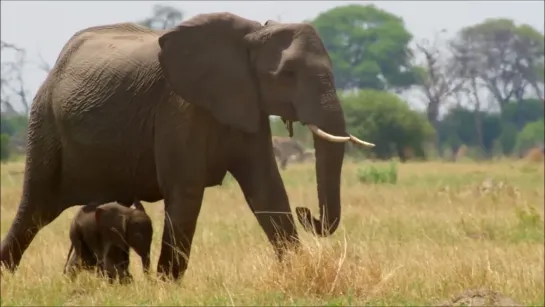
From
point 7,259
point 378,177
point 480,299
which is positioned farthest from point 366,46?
point 480,299

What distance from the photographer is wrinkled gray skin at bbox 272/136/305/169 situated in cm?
3181

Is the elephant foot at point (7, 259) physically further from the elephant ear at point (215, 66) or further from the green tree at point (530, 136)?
the green tree at point (530, 136)

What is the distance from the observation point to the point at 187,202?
7746 millimetres

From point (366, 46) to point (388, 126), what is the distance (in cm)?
2497

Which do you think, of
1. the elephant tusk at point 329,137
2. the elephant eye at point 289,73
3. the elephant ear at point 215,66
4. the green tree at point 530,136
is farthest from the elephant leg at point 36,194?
the green tree at point 530,136

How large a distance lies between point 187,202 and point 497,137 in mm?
56858

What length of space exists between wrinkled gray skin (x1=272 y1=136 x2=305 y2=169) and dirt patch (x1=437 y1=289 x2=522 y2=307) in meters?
24.1

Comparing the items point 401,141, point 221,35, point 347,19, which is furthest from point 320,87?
point 347,19

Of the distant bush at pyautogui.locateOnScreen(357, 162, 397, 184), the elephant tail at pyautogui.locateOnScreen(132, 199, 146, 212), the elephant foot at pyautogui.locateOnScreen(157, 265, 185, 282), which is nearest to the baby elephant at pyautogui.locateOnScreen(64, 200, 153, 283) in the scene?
the elephant tail at pyautogui.locateOnScreen(132, 199, 146, 212)

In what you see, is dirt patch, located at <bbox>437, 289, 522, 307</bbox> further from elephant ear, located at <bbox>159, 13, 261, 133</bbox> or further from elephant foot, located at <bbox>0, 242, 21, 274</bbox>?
elephant foot, located at <bbox>0, 242, 21, 274</bbox>

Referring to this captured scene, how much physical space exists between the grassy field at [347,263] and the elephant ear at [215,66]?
93 cm

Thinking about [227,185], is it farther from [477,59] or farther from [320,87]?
[477,59]

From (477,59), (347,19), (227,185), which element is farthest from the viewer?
(347,19)

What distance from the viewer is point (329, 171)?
749 centimetres
